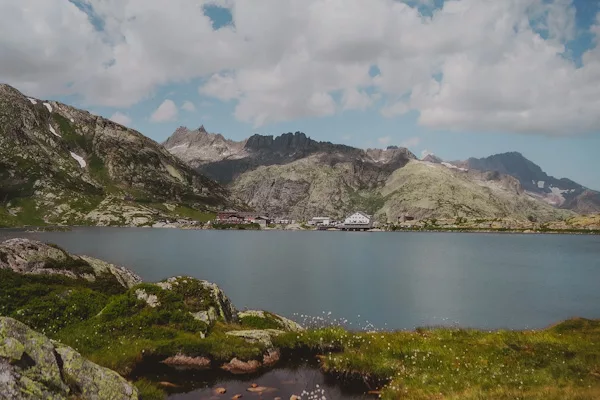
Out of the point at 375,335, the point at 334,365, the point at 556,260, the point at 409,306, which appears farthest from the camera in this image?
the point at 556,260

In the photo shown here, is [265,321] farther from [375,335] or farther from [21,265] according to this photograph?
[21,265]

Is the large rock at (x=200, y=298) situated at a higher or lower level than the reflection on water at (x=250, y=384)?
higher

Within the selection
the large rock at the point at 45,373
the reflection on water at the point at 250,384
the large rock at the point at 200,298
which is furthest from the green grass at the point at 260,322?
the large rock at the point at 45,373

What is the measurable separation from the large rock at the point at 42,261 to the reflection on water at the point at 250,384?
54.8 ft

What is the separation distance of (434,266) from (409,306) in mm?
59382

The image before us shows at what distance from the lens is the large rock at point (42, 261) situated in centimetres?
3023

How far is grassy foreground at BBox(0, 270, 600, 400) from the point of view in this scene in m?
18.4

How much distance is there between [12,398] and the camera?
8.80 meters

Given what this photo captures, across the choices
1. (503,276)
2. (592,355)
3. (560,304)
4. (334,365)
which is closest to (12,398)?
(334,365)

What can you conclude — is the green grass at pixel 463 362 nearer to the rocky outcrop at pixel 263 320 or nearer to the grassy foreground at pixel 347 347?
the grassy foreground at pixel 347 347

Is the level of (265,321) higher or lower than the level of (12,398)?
lower

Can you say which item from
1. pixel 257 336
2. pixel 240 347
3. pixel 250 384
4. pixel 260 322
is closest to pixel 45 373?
pixel 250 384

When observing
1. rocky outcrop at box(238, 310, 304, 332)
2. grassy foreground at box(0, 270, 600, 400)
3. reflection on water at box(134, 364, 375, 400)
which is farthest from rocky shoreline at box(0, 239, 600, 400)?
reflection on water at box(134, 364, 375, 400)

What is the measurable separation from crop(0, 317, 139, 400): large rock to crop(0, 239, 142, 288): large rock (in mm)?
22465
